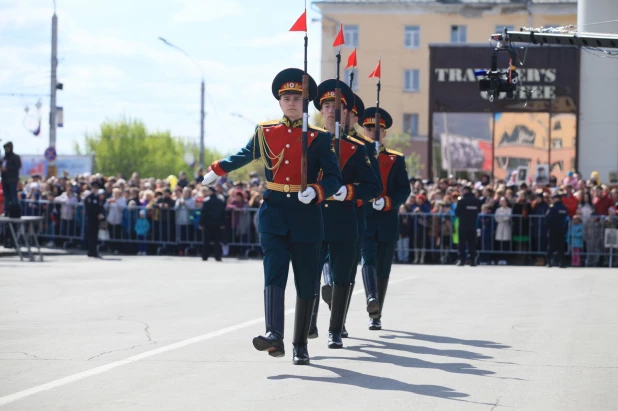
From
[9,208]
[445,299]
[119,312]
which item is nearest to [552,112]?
[9,208]

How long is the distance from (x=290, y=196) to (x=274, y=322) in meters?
0.93

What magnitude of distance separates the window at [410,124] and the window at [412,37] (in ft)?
14.2

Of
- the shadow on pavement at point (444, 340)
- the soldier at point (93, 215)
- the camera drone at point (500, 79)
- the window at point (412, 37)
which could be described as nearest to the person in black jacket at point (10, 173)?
the soldier at point (93, 215)

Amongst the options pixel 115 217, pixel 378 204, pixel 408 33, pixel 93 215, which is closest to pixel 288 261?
pixel 378 204

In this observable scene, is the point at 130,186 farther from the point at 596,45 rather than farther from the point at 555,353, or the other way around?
the point at 555,353

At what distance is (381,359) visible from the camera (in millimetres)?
9461

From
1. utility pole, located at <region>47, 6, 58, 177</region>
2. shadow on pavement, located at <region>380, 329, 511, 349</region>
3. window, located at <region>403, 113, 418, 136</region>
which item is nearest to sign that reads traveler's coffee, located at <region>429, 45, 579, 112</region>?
utility pole, located at <region>47, 6, 58, 177</region>

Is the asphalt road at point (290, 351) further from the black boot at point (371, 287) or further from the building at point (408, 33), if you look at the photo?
the building at point (408, 33)

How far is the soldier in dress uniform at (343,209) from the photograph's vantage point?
10.0 m

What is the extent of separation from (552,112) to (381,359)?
28.6 meters

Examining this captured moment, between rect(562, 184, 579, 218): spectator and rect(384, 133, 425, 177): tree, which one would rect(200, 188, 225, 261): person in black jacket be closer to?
rect(562, 184, 579, 218): spectator

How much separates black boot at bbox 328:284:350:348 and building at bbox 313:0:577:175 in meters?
61.1

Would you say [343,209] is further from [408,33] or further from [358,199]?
[408,33]

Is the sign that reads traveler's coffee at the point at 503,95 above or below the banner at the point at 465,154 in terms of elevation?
above
